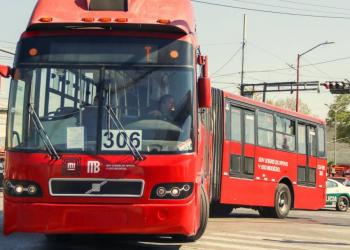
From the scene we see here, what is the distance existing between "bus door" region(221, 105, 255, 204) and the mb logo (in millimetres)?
8303

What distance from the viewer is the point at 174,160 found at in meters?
8.25

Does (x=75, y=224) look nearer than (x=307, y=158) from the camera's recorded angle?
Yes

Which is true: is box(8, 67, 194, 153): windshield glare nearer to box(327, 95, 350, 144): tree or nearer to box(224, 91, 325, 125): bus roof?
box(224, 91, 325, 125): bus roof

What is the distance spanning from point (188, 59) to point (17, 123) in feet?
7.75

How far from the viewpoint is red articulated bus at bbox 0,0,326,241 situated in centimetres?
812

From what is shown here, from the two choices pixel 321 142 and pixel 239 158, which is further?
pixel 321 142

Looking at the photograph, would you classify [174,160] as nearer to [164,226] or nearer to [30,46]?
[164,226]

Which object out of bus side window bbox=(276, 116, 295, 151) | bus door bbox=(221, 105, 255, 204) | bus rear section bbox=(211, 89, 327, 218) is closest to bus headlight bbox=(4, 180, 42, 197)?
bus rear section bbox=(211, 89, 327, 218)

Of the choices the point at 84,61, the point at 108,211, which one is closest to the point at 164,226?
the point at 108,211

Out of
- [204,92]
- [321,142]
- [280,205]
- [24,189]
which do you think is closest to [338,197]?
[321,142]

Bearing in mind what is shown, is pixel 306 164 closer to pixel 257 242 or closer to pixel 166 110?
pixel 257 242

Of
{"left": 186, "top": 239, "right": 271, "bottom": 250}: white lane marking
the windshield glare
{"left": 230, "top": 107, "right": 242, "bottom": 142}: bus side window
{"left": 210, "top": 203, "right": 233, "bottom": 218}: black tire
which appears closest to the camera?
the windshield glare

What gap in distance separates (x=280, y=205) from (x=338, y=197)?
940 centimetres

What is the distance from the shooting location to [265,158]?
1783 centimetres
